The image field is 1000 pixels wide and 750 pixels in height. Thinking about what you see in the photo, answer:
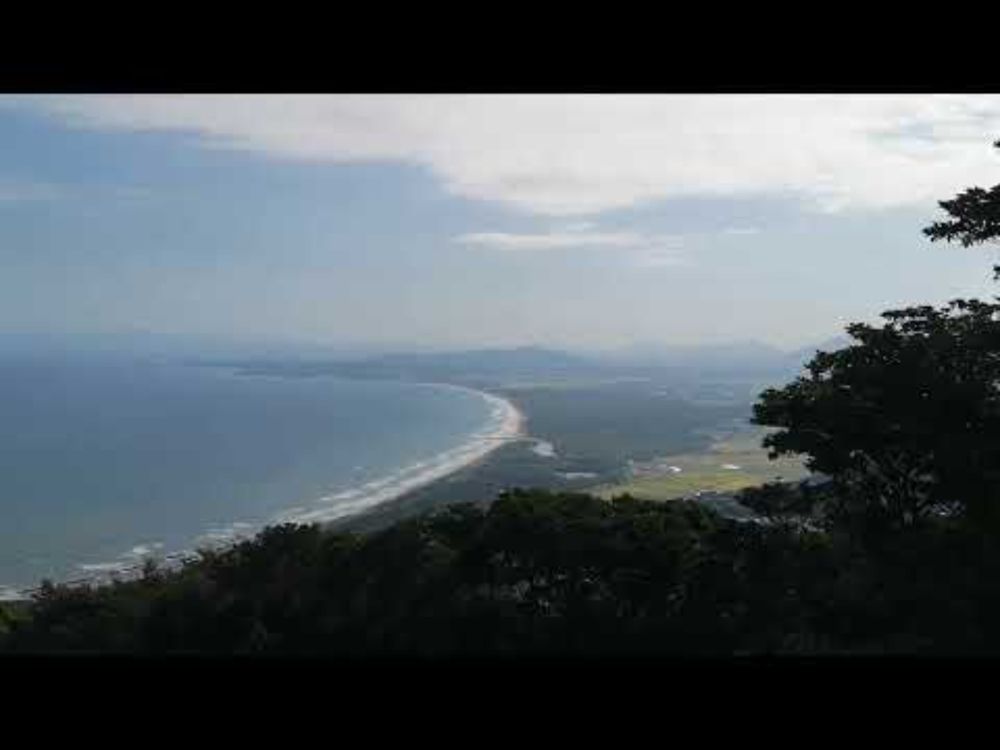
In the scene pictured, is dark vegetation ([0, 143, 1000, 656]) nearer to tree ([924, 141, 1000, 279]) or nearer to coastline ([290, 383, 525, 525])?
tree ([924, 141, 1000, 279])

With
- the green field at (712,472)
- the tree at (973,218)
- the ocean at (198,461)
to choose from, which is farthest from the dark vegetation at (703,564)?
the ocean at (198,461)

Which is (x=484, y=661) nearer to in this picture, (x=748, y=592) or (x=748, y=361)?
(x=748, y=592)

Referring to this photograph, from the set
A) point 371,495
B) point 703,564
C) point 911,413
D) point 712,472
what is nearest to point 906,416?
point 911,413

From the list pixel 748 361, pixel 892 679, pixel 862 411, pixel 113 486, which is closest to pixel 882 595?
pixel 862 411

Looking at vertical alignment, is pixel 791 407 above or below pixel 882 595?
above

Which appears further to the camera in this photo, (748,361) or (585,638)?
(748,361)

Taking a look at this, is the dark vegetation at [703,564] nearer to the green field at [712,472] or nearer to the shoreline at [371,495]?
the green field at [712,472]
